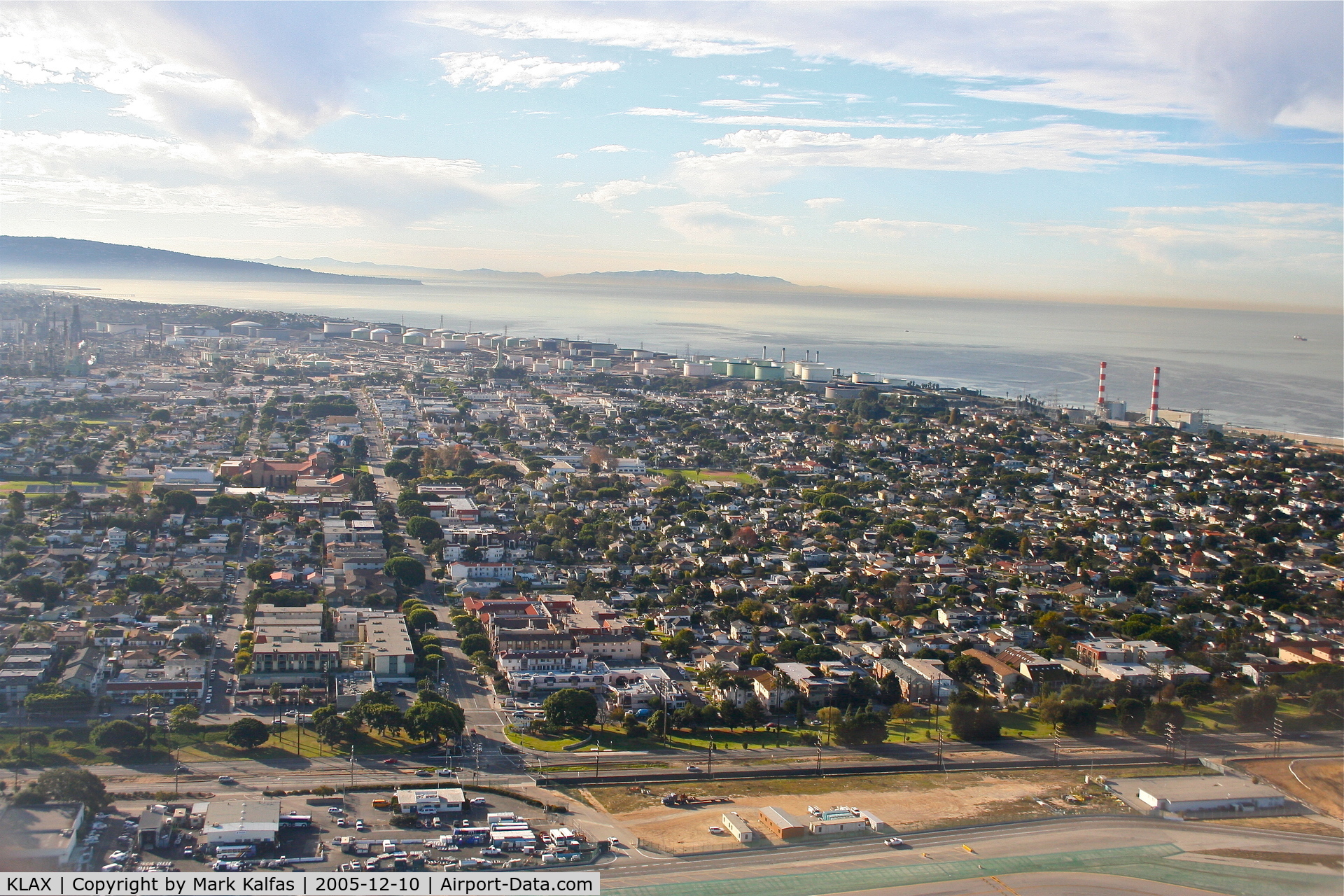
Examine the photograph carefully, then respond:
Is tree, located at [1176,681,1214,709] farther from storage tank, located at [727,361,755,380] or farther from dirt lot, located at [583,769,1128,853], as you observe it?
storage tank, located at [727,361,755,380]

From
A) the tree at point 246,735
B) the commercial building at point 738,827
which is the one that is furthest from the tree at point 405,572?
the commercial building at point 738,827

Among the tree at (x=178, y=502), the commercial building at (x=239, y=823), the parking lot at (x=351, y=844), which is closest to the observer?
the parking lot at (x=351, y=844)

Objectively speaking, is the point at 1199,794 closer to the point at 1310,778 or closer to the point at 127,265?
the point at 1310,778

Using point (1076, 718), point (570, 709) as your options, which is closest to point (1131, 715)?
point (1076, 718)

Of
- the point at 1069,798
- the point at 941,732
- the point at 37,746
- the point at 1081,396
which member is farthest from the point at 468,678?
the point at 1081,396

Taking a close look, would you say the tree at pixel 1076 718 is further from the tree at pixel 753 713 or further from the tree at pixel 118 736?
the tree at pixel 118 736

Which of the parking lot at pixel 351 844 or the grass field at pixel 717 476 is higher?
the grass field at pixel 717 476
